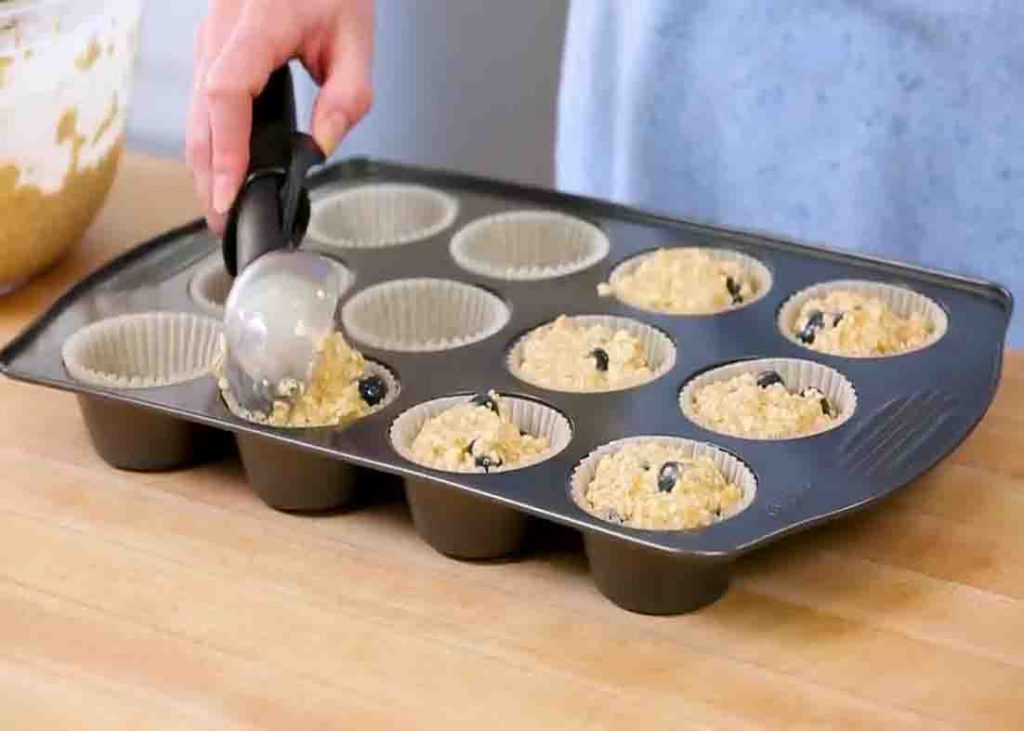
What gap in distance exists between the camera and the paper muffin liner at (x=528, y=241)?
4.34 ft

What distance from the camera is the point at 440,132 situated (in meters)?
1.90

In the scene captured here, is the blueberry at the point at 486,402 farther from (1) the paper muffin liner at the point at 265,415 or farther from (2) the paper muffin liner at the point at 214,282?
(2) the paper muffin liner at the point at 214,282

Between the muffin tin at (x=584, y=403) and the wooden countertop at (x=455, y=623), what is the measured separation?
30mm

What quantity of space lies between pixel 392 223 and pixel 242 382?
0.39 m

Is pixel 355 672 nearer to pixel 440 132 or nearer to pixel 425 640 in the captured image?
pixel 425 640

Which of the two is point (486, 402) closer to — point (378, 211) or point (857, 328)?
point (857, 328)

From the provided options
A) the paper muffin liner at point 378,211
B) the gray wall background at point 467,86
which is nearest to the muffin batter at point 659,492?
the paper muffin liner at point 378,211

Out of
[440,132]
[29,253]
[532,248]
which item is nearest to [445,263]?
[532,248]

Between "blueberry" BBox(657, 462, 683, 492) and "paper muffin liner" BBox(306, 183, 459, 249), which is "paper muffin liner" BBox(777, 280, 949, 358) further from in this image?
"paper muffin liner" BBox(306, 183, 459, 249)

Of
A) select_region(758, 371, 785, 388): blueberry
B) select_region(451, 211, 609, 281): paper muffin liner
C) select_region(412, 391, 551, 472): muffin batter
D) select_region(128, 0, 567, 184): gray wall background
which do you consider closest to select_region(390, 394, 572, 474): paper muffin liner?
select_region(412, 391, 551, 472): muffin batter

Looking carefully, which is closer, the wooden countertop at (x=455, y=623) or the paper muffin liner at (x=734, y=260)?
the wooden countertop at (x=455, y=623)

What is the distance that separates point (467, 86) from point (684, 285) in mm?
737

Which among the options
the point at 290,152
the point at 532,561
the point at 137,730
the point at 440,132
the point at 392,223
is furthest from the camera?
the point at 440,132

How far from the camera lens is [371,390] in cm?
109
